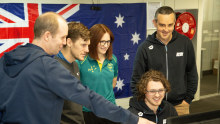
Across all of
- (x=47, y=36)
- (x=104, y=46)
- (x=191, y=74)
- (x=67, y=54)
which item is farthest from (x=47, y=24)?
(x=191, y=74)

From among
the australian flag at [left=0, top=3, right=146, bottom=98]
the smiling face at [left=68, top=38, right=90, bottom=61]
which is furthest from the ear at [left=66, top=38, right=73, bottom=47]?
the australian flag at [left=0, top=3, right=146, bottom=98]

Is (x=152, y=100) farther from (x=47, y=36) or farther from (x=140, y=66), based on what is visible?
(x=47, y=36)

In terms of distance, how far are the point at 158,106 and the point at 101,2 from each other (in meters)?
2.37

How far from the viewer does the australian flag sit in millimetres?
3340

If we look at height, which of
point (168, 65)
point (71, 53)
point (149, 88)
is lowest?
point (149, 88)

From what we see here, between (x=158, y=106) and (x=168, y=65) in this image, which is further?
(x=168, y=65)

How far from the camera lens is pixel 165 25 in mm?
2227

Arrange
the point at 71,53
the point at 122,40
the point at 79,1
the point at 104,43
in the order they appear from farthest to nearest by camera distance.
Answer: the point at 122,40, the point at 79,1, the point at 104,43, the point at 71,53

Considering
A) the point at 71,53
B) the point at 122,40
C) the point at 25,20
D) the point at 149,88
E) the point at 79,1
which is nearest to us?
the point at 71,53

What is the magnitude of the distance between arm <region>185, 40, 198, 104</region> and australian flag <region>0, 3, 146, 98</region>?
186cm

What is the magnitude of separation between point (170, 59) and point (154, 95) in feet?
1.55

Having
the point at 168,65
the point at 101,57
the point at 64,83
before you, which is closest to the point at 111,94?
the point at 101,57

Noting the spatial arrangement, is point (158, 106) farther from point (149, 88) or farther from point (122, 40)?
point (122, 40)

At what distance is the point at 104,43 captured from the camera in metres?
2.28
